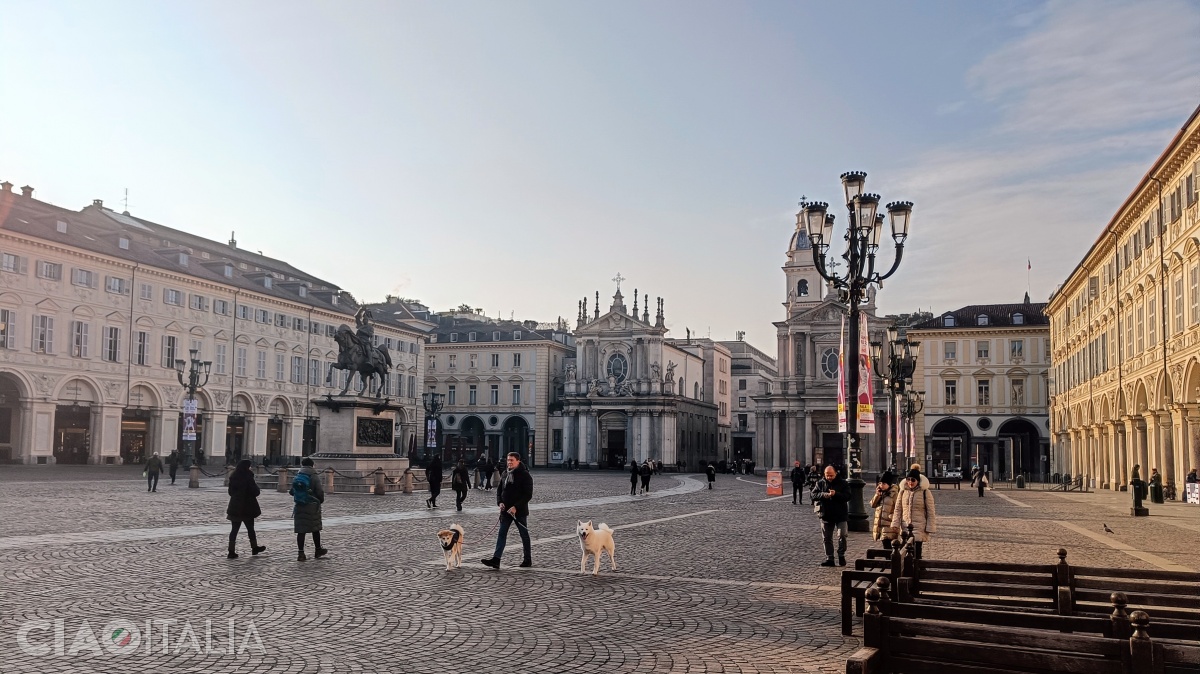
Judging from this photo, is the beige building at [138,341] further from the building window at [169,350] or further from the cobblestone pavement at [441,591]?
the cobblestone pavement at [441,591]

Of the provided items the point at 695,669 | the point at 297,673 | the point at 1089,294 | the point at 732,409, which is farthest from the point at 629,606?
the point at 732,409

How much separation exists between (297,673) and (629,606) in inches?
181

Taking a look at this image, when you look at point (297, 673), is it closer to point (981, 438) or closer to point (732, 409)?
point (981, 438)

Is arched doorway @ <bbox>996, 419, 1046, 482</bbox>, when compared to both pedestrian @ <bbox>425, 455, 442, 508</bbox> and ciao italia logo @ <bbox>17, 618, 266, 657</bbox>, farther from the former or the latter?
ciao italia logo @ <bbox>17, 618, 266, 657</bbox>

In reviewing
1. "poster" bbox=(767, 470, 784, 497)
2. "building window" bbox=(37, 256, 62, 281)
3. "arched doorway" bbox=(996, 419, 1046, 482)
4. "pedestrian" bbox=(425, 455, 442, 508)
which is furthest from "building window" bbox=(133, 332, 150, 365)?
"arched doorway" bbox=(996, 419, 1046, 482)

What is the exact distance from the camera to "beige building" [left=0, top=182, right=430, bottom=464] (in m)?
54.0

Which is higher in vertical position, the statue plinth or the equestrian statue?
the equestrian statue

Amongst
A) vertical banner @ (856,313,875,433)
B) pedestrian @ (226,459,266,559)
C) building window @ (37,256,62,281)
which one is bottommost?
pedestrian @ (226,459,266,559)

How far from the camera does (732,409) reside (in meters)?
124

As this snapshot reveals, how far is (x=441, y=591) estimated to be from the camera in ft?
42.0

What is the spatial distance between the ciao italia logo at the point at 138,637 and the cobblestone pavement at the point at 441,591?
1.8 inches

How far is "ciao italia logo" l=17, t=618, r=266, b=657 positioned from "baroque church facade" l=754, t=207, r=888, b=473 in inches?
3214

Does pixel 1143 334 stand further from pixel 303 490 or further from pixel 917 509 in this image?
pixel 303 490

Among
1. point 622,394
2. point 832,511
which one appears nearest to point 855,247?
point 832,511
